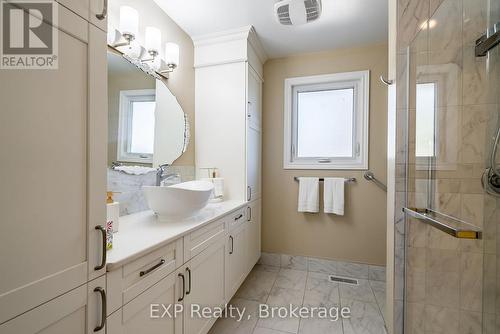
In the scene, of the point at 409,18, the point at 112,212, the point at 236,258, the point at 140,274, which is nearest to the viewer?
the point at 140,274

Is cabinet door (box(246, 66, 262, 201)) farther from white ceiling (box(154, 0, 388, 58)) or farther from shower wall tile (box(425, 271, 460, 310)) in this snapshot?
shower wall tile (box(425, 271, 460, 310))

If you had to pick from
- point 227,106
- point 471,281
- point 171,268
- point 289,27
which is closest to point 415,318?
point 471,281

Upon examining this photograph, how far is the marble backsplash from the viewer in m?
1.31

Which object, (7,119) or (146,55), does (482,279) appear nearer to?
(7,119)

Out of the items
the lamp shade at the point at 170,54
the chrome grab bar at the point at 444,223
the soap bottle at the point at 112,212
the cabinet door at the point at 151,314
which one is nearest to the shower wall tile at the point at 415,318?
the chrome grab bar at the point at 444,223

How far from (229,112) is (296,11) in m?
0.91

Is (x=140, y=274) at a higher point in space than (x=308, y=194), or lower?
lower

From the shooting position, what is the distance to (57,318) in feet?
1.96

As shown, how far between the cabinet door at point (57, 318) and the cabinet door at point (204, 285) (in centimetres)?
51

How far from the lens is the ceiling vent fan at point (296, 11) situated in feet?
5.01

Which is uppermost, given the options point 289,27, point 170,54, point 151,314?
point 289,27

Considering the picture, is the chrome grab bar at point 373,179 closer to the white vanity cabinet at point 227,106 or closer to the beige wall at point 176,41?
the white vanity cabinet at point 227,106

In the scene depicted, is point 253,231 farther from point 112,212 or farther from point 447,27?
point 447,27

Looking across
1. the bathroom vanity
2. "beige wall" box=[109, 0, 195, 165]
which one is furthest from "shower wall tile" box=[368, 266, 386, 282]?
"beige wall" box=[109, 0, 195, 165]
